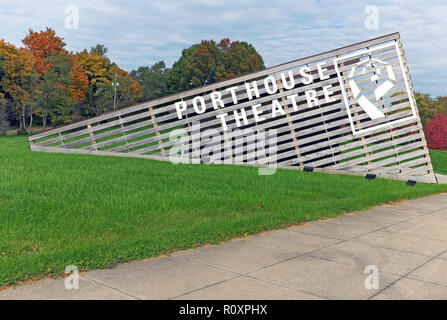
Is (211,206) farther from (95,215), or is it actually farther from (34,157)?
(34,157)

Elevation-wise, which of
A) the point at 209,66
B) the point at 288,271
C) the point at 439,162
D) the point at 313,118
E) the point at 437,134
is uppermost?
the point at 209,66

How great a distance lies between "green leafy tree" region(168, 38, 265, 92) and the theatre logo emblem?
1741 inches

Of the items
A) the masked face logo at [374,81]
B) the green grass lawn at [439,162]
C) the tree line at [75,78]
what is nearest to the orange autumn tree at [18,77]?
the tree line at [75,78]

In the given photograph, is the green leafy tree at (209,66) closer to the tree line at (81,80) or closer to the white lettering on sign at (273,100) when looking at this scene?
the tree line at (81,80)

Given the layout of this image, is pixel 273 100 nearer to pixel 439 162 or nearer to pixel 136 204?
pixel 136 204

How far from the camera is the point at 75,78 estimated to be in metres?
43.8

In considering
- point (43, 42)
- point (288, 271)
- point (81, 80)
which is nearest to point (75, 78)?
point (81, 80)

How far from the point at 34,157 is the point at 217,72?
46490 mm

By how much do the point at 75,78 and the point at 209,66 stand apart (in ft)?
67.3

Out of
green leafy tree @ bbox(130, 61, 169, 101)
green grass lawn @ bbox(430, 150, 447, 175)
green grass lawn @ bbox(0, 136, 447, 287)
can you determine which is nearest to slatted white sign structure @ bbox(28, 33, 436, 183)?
green grass lawn @ bbox(0, 136, 447, 287)

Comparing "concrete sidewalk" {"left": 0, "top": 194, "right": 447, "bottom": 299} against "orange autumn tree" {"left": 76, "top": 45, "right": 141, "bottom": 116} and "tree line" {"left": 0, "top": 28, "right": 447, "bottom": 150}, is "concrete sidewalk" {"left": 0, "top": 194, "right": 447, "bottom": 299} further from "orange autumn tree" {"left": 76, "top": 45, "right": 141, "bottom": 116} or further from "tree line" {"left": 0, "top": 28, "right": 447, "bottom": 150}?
"orange autumn tree" {"left": 76, "top": 45, "right": 141, "bottom": 116}

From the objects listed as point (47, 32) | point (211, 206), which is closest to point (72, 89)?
point (47, 32)

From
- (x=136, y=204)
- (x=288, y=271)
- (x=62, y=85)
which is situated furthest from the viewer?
(x=62, y=85)

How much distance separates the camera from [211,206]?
788cm
